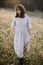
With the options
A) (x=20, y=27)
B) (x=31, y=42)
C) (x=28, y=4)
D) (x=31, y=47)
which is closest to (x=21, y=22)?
(x=20, y=27)

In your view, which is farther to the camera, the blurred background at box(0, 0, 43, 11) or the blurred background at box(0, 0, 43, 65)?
the blurred background at box(0, 0, 43, 11)

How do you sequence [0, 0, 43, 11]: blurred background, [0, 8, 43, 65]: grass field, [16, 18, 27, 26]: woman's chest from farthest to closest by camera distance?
[0, 0, 43, 11]: blurred background < [0, 8, 43, 65]: grass field < [16, 18, 27, 26]: woman's chest

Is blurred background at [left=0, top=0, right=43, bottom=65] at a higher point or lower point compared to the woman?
lower

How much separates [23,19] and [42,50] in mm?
1489

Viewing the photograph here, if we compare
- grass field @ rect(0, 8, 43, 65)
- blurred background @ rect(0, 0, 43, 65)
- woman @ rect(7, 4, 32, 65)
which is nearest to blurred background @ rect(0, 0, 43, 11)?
blurred background @ rect(0, 0, 43, 65)

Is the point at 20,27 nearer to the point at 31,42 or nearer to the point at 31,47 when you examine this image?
the point at 31,47

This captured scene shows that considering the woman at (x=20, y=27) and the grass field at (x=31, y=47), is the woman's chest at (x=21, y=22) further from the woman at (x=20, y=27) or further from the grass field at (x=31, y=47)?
the grass field at (x=31, y=47)

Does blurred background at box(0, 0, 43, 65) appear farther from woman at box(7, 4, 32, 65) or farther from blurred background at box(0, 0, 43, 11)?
woman at box(7, 4, 32, 65)

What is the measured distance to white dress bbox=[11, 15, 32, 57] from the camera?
656 cm

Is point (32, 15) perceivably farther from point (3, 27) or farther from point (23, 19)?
point (23, 19)

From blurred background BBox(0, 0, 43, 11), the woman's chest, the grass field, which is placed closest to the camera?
the woman's chest

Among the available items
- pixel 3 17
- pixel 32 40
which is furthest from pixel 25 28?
pixel 3 17

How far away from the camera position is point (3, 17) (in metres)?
9.36

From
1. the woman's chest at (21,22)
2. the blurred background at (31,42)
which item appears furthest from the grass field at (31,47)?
the woman's chest at (21,22)
